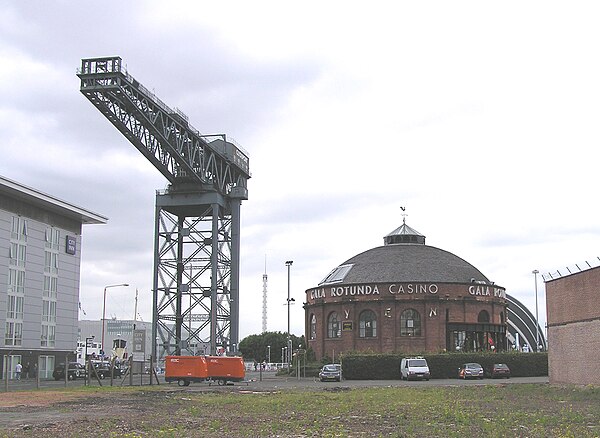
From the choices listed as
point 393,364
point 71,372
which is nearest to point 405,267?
point 393,364

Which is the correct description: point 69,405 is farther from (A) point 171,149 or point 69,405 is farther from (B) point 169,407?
(A) point 171,149

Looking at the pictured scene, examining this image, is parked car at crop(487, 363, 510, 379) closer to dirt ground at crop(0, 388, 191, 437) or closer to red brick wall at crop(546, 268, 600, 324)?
red brick wall at crop(546, 268, 600, 324)

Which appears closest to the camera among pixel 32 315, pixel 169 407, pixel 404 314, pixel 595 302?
pixel 169 407

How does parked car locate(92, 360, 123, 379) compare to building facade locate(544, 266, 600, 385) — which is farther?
parked car locate(92, 360, 123, 379)

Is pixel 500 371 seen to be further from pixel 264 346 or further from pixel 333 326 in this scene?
pixel 264 346

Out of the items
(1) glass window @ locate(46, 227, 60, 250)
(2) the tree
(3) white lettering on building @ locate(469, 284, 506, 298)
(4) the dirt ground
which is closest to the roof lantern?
(3) white lettering on building @ locate(469, 284, 506, 298)

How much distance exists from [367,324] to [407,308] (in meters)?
4.44

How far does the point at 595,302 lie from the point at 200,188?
40.9 meters

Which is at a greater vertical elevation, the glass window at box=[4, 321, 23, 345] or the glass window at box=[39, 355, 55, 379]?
the glass window at box=[4, 321, 23, 345]

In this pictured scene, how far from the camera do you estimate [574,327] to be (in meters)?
40.3

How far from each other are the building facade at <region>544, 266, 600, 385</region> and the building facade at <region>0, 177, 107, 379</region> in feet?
133

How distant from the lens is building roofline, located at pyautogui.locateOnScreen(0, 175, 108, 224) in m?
63.4

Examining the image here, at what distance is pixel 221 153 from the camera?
7400 cm

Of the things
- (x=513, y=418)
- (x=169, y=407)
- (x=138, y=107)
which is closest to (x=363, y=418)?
(x=513, y=418)
